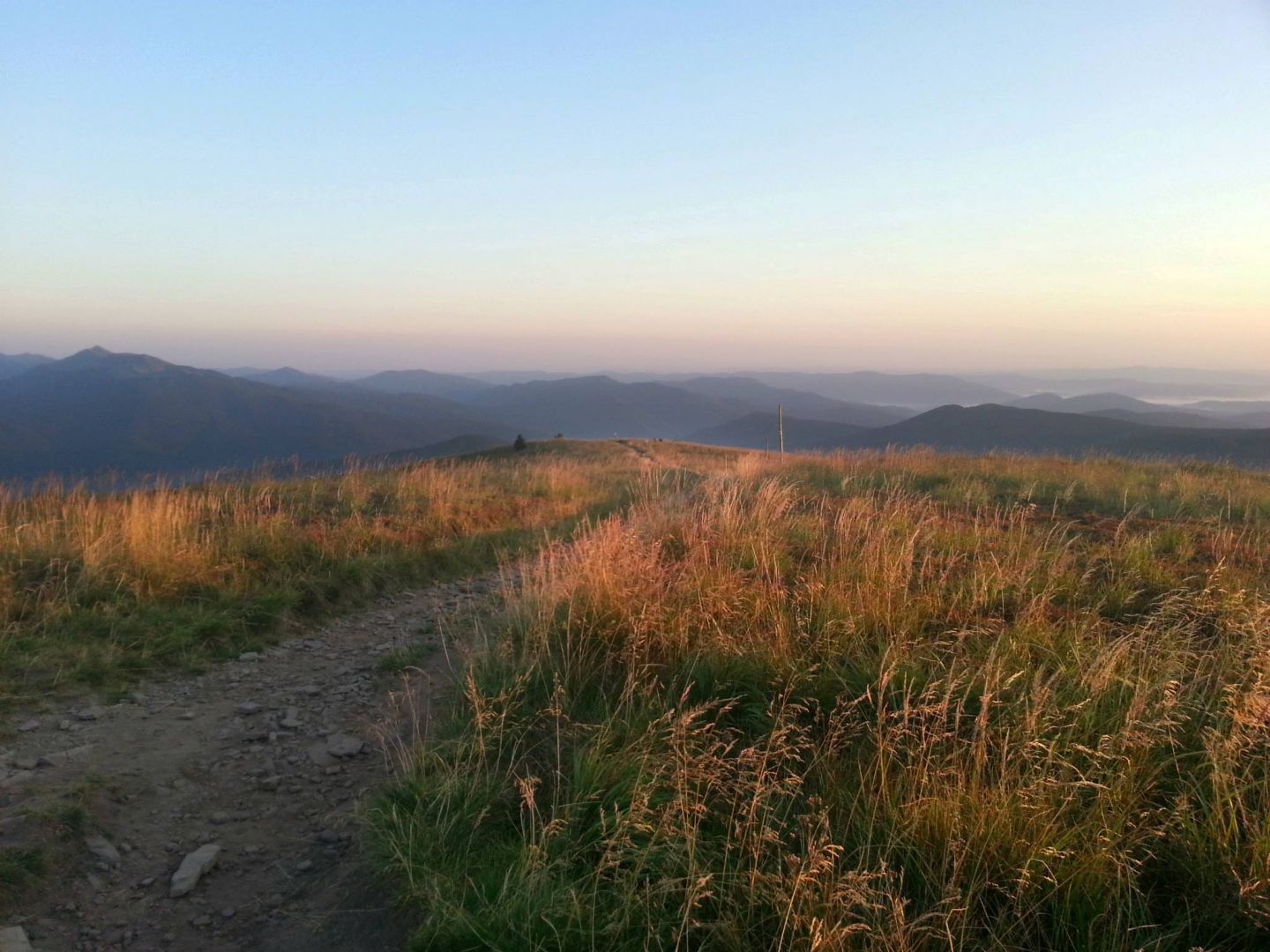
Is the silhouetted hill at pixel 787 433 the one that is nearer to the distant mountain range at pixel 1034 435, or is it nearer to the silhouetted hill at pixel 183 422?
the distant mountain range at pixel 1034 435

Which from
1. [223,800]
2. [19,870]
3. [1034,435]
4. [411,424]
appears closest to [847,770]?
[223,800]

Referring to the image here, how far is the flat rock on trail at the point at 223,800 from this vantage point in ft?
9.31

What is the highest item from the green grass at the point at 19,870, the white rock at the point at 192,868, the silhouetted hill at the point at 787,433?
the green grass at the point at 19,870

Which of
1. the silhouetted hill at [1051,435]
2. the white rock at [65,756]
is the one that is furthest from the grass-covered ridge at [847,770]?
the silhouetted hill at [1051,435]

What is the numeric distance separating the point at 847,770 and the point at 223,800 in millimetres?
3125

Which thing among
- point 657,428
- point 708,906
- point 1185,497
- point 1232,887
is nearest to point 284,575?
point 708,906

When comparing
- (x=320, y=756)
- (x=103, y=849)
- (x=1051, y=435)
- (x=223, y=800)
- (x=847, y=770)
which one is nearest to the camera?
(x=847, y=770)

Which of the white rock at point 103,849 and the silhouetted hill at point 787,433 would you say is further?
the silhouetted hill at point 787,433

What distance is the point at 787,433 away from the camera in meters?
101

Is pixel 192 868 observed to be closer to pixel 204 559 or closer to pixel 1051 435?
pixel 204 559

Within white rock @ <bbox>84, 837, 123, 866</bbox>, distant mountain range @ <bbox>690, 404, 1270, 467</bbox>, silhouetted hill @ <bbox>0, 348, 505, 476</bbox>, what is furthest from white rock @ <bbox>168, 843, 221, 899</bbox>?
silhouetted hill @ <bbox>0, 348, 505, 476</bbox>

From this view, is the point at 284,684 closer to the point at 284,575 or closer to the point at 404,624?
the point at 404,624

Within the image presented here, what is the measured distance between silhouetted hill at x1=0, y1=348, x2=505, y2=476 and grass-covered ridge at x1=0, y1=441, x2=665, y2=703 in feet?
292

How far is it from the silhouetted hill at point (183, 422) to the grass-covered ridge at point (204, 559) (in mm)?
89003
